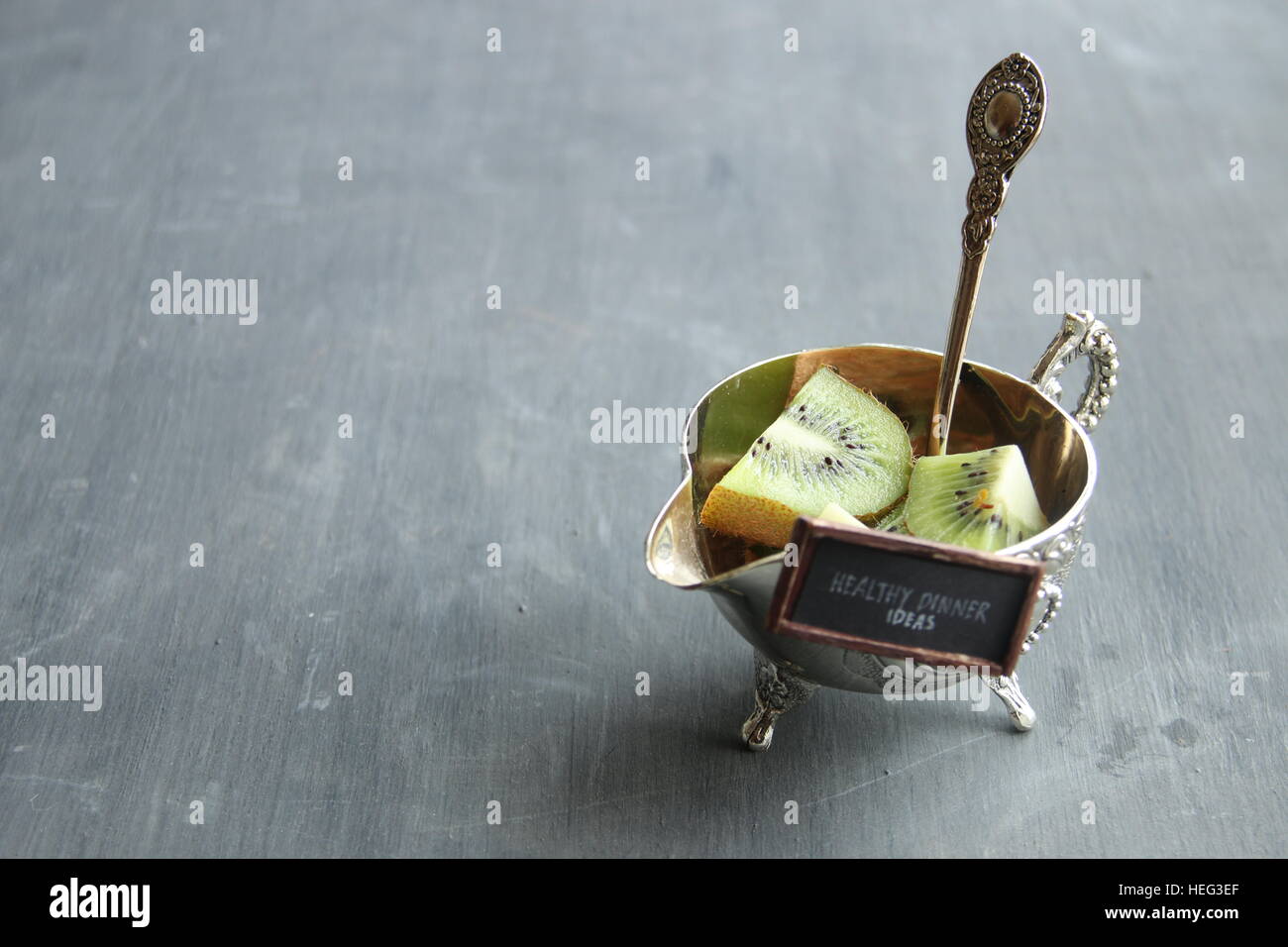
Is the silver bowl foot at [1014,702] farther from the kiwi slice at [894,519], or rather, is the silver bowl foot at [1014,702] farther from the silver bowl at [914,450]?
the kiwi slice at [894,519]

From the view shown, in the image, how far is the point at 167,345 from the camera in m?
1.52

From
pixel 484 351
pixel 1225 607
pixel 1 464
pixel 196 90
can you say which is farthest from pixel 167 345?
pixel 1225 607

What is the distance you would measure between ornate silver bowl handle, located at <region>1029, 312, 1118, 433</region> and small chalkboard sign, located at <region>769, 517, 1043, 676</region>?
0.28 m

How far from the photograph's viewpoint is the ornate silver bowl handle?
1045 mm

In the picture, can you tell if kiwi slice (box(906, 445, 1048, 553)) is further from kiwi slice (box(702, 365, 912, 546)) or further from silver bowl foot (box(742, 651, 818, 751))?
silver bowl foot (box(742, 651, 818, 751))

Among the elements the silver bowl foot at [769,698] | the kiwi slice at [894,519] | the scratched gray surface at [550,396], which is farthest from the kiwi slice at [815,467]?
the scratched gray surface at [550,396]

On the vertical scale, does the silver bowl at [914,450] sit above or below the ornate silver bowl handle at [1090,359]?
below

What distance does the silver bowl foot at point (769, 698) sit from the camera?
103 centimetres

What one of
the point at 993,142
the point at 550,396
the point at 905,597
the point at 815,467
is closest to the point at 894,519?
the point at 815,467

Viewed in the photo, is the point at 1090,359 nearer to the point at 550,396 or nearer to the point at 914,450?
the point at 914,450

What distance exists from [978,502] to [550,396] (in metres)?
0.63

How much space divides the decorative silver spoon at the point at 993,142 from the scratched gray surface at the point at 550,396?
371 millimetres

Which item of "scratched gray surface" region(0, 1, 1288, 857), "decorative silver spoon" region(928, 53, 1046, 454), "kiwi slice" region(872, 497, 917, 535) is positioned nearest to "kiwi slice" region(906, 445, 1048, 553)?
"kiwi slice" region(872, 497, 917, 535)

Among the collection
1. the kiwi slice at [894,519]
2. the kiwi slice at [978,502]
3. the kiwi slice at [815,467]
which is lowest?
the kiwi slice at [894,519]
